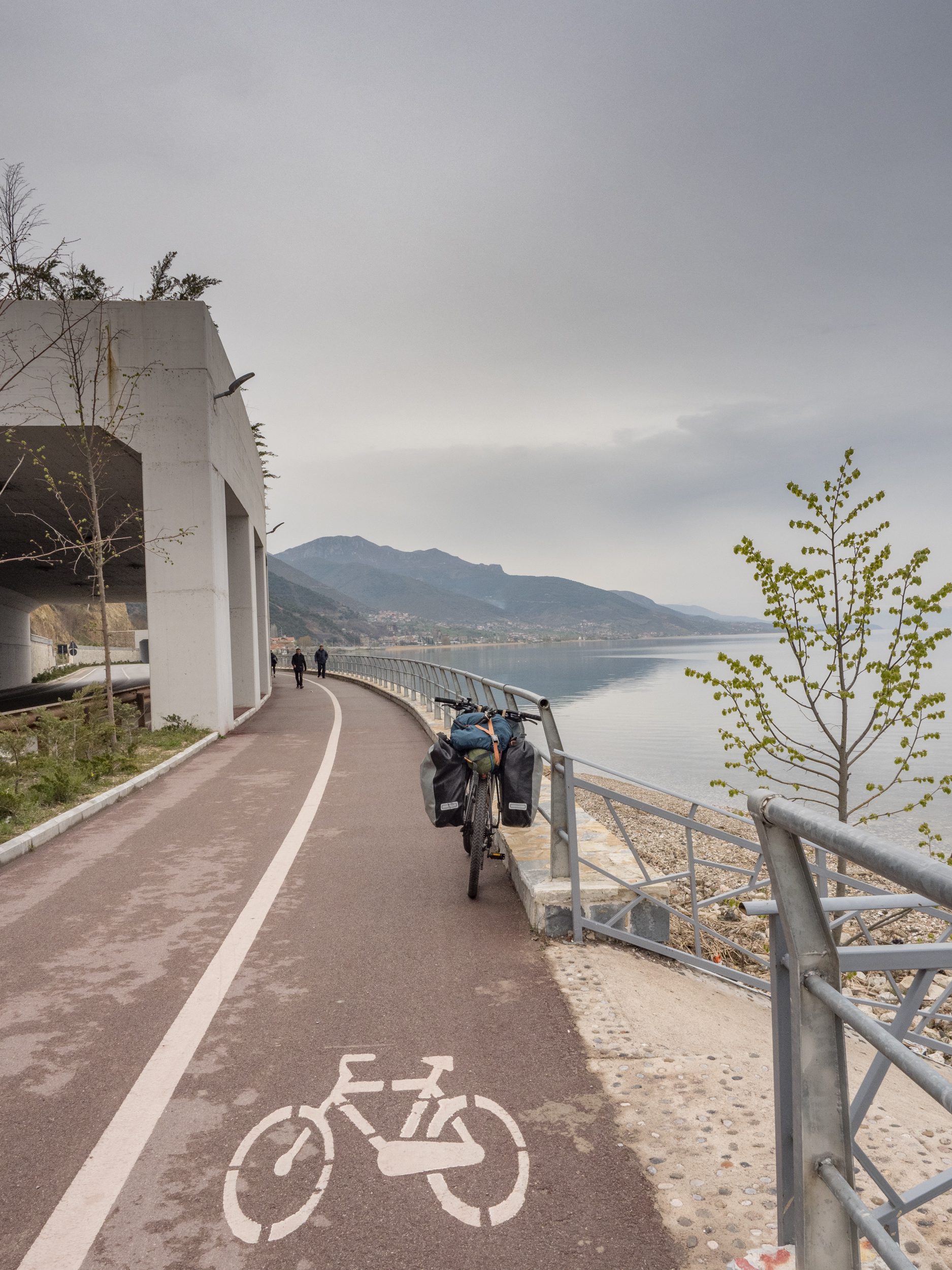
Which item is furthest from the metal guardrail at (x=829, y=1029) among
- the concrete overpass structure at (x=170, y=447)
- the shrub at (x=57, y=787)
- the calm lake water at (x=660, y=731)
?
the calm lake water at (x=660, y=731)

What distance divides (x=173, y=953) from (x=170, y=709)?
11.9m

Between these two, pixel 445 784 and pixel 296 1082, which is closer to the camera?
pixel 296 1082

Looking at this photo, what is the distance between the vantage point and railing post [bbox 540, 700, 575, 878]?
17.1 ft

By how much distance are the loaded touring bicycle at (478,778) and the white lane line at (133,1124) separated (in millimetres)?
1364

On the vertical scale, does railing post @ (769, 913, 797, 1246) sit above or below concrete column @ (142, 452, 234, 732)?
below

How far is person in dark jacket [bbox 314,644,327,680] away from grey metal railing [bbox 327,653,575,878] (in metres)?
0.56

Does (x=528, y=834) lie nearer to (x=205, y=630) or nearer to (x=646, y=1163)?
(x=646, y=1163)

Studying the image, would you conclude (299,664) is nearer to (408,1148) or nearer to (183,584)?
(183,584)

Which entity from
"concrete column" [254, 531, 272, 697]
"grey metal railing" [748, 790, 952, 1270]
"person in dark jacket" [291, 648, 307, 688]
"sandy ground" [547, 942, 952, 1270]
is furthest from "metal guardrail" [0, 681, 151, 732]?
"grey metal railing" [748, 790, 952, 1270]

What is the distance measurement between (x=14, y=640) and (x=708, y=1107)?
43744 millimetres

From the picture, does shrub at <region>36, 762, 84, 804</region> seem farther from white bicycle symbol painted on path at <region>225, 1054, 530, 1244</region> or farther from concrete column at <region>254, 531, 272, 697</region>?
concrete column at <region>254, 531, 272, 697</region>

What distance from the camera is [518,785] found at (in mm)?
5625

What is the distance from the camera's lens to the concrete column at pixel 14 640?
37812 mm

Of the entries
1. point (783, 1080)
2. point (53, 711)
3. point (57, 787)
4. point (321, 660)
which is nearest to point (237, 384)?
point (53, 711)
